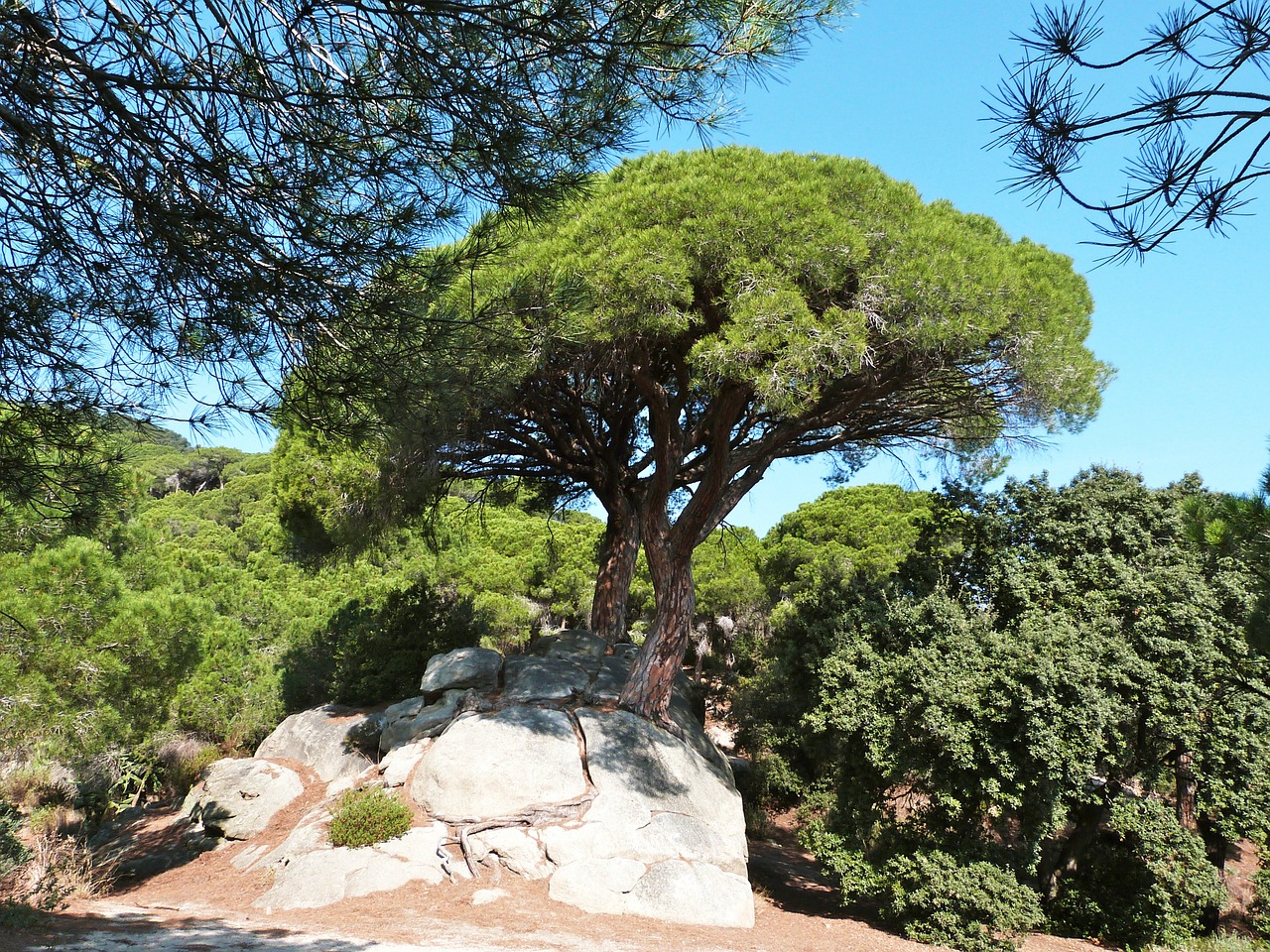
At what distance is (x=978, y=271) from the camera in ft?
32.0

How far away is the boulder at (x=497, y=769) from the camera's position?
30.8 ft

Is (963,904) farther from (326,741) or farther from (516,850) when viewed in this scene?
(326,741)

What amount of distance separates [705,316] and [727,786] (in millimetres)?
6181

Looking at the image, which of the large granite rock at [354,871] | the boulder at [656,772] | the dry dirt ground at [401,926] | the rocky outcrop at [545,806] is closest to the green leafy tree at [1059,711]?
the dry dirt ground at [401,926]

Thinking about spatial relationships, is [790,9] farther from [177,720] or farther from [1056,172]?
[177,720]

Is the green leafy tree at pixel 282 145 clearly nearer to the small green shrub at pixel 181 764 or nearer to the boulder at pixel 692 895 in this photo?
the boulder at pixel 692 895

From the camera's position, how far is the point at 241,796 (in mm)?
11172

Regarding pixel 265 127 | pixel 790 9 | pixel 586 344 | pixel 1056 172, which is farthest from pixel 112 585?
pixel 1056 172

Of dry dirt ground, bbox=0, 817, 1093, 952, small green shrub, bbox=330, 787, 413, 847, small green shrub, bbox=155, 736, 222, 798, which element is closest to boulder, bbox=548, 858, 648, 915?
dry dirt ground, bbox=0, 817, 1093, 952

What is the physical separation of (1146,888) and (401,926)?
26.6 ft

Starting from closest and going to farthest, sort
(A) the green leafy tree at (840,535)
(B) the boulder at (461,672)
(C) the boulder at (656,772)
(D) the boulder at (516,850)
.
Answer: (D) the boulder at (516,850) → (C) the boulder at (656,772) → (B) the boulder at (461,672) → (A) the green leafy tree at (840,535)

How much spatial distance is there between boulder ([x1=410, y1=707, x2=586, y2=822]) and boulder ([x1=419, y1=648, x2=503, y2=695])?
1098 millimetres

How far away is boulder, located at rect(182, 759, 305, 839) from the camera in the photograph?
10.8 metres

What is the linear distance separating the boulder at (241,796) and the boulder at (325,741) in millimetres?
456
